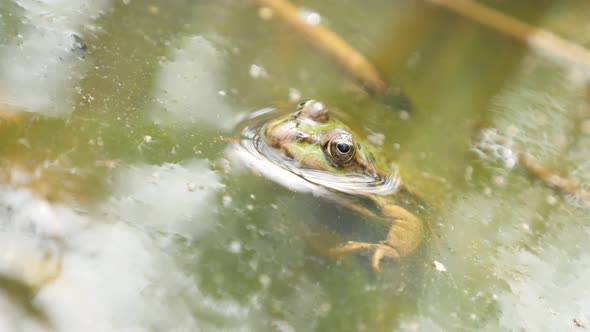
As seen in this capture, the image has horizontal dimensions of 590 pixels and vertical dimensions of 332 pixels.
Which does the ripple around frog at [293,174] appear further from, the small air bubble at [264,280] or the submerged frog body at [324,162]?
the small air bubble at [264,280]

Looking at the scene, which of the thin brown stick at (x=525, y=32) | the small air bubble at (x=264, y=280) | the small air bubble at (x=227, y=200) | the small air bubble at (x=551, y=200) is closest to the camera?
the small air bubble at (x=264, y=280)

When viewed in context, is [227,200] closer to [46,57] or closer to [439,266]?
[439,266]

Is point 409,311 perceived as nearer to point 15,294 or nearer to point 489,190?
point 489,190

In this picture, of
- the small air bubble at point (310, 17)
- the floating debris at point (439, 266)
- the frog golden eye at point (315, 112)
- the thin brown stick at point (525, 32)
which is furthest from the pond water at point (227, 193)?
the thin brown stick at point (525, 32)

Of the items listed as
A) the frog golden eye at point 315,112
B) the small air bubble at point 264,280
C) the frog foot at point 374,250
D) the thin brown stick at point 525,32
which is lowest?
the small air bubble at point 264,280

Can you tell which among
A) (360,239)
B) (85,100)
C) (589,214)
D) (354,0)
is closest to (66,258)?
(85,100)

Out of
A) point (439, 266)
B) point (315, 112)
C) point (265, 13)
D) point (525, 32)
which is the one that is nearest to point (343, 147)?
point (315, 112)

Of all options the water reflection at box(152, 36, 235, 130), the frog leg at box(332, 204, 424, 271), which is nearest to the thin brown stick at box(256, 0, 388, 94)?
the water reflection at box(152, 36, 235, 130)
